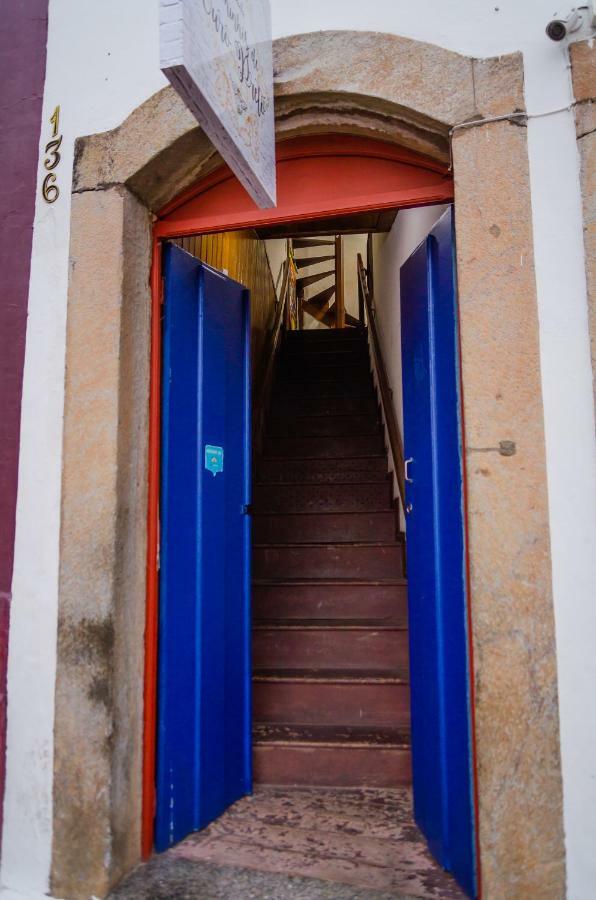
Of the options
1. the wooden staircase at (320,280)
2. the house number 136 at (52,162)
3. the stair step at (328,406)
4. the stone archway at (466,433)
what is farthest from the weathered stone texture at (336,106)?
the wooden staircase at (320,280)

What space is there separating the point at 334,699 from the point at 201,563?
3.77 feet

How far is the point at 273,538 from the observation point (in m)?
4.54

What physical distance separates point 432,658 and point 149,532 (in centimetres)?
119

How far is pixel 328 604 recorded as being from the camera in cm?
386

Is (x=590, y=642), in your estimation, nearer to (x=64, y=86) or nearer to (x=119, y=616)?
(x=119, y=616)

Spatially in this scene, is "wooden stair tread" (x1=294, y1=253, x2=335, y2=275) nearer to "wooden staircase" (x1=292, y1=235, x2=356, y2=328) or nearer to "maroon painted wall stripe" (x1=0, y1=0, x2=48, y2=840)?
"wooden staircase" (x1=292, y1=235, x2=356, y2=328)

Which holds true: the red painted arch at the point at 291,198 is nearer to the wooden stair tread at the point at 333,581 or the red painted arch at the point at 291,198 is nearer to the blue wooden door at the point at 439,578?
the blue wooden door at the point at 439,578

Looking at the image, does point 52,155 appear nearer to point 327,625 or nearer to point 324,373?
point 327,625

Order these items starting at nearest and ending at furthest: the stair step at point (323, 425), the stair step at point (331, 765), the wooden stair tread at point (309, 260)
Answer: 1. the stair step at point (331, 765)
2. the stair step at point (323, 425)
3. the wooden stair tread at point (309, 260)

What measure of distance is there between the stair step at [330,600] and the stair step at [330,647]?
146 mm

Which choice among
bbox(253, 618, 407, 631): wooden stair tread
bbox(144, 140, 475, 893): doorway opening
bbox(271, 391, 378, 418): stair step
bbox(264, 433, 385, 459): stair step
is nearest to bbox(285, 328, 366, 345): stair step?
bbox(144, 140, 475, 893): doorway opening

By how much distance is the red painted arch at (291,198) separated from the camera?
244 cm

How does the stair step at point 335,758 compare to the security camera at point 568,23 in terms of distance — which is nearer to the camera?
the security camera at point 568,23

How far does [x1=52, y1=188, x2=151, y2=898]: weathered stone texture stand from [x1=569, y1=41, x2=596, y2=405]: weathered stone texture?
64.6 inches
